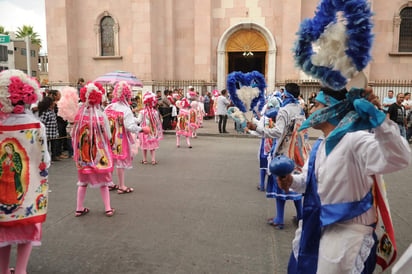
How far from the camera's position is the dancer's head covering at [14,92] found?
304 cm

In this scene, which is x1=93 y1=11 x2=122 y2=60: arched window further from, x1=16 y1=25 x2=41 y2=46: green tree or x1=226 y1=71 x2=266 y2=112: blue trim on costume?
x1=16 y1=25 x2=41 y2=46: green tree

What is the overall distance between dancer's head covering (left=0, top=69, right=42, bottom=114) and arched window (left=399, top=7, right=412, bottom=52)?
73.2 ft

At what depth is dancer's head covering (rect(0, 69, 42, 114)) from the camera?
3.04 metres

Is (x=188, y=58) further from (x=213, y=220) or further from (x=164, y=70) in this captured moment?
(x=213, y=220)

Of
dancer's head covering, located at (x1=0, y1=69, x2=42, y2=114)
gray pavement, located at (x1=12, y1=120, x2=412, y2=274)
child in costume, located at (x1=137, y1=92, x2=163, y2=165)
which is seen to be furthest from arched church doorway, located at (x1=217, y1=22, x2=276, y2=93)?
dancer's head covering, located at (x1=0, y1=69, x2=42, y2=114)

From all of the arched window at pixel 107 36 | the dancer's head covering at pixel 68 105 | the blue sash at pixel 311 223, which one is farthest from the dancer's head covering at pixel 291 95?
the arched window at pixel 107 36

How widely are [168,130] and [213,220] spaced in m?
11.2

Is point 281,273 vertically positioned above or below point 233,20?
below

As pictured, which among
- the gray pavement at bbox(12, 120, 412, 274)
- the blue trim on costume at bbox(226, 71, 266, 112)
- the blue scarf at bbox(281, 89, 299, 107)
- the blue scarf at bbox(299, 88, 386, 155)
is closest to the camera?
the blue scarf at bbox(299, 88, 386, 155)

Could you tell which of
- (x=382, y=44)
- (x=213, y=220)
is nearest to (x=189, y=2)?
(x=382, y=44)

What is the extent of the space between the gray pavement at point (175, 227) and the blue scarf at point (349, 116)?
205cm

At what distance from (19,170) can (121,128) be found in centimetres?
346

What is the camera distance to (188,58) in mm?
22125

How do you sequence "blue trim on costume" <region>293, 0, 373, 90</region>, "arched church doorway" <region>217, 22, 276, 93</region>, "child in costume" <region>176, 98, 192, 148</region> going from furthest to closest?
"arched church doorway" <region>217, 22, 276, 93</region>
"child in costume" <region>176, 98, 192, 148</region>
"blue trim on costume" <region>293, 0, 373, 90</region>
